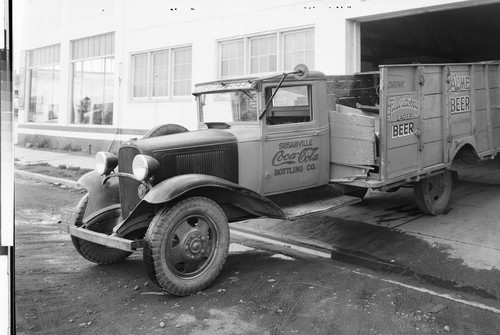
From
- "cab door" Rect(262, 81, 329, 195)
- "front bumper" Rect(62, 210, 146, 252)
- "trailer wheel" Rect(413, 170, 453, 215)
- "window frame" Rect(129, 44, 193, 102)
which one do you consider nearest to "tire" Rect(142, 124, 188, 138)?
"cab door" Rect(262, 81, 329, 195)

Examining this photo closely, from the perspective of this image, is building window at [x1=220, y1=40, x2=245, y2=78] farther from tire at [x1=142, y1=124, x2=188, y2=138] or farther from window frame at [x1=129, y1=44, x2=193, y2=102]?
tire at [x1=142, y1=124, x2=188, y2=138]

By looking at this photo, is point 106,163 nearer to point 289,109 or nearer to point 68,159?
point 289,109

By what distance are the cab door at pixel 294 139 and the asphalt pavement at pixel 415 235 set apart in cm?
98

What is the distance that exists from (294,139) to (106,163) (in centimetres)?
208

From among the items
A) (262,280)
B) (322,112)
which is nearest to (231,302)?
(262,280)

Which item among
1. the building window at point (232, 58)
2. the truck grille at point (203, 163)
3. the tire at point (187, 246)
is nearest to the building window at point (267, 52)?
the building window at point (232, 58)

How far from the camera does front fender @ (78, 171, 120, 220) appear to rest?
16.3 feet

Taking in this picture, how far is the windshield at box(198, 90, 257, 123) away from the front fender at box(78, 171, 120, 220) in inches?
56.1

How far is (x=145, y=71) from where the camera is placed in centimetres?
1313

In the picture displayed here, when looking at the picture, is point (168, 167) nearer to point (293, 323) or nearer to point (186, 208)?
point (186, 208)

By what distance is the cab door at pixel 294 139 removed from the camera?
5.15 meters

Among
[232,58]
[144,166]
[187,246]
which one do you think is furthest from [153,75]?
[187,246]

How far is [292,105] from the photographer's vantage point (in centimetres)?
562

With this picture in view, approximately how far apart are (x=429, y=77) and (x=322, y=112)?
1698 mm
